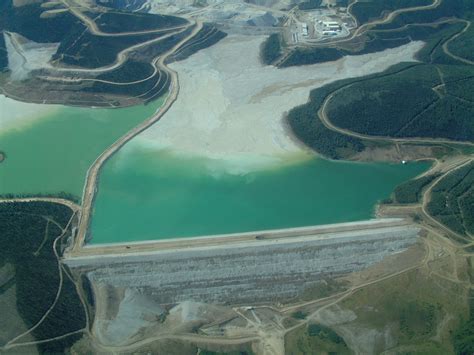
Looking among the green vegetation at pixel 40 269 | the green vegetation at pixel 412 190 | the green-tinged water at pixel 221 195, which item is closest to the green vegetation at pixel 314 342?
the green-tinged water at pixel 221 195

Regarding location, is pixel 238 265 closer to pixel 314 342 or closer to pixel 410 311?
pixel 314 342

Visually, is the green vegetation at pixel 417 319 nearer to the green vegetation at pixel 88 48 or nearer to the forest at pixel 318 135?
the forest at pixel 318 135

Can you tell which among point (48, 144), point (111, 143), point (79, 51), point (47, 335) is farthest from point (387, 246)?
point (79, 51)

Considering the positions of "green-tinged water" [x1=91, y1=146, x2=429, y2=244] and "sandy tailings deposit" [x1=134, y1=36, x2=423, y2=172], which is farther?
"sandy tailings deposit" [x1=134, y1=36, x2=423, y2=172]

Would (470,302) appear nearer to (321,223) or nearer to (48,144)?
(321,223)

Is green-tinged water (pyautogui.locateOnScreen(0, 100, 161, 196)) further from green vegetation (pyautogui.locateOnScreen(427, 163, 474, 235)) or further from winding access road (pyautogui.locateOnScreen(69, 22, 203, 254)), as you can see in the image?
green vegetation (pyautogui.locateOnScreen(427, 163, 474, 235))

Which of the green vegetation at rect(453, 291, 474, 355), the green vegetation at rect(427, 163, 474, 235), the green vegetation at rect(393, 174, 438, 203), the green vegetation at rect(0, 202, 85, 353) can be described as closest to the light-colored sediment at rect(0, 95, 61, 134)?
the green vegetation at rect(0, 202, 85, 353)

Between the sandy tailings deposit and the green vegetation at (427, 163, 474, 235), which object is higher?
the sandy tailings deposit
